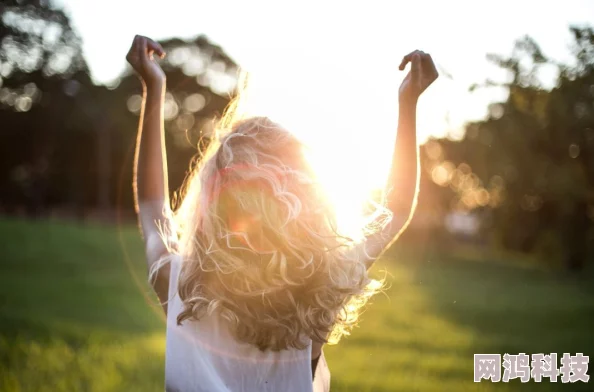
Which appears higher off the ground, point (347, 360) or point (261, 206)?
point (261, 206)

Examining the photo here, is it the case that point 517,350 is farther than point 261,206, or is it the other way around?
point 517,350

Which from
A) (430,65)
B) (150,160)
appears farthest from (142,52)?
(430,65)

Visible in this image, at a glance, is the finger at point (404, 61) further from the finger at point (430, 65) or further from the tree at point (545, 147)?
the tree at point (545, 147)

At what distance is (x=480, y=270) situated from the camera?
2073cm

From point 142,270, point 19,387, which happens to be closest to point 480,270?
point 142,270

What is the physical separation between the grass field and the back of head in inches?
40.2

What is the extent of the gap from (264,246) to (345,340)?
7.12m

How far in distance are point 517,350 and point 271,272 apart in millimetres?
7103

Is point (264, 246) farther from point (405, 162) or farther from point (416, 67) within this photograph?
point (416, 67)

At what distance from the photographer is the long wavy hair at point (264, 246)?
1.68m

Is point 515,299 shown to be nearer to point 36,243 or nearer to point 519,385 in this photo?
point 519,385

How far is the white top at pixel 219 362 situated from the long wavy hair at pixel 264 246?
0.10ft

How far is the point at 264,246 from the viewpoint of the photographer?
1.71 m

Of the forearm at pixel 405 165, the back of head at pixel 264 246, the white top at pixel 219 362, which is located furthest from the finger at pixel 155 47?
the forearm at pixel 405 165
